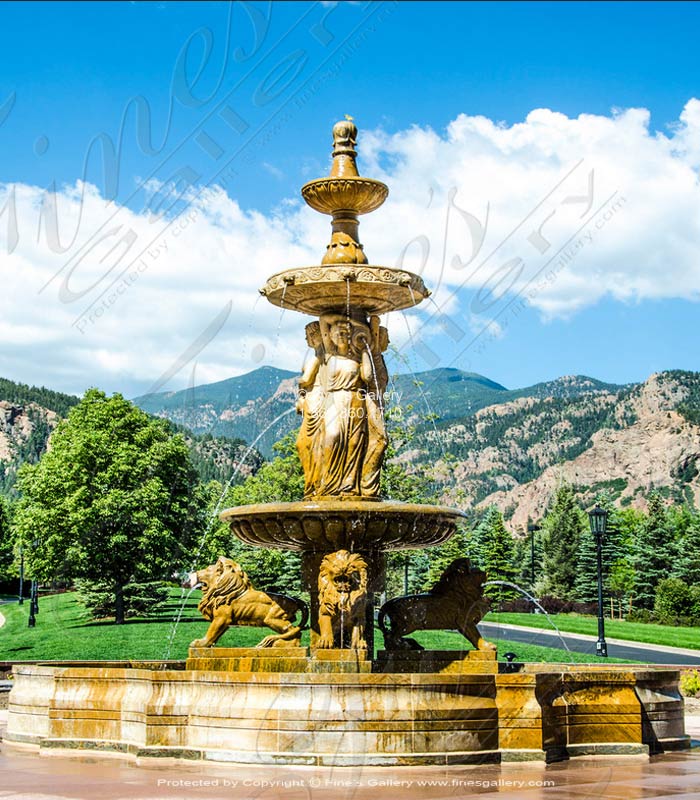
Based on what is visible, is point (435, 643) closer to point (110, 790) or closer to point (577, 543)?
point (110, 790)

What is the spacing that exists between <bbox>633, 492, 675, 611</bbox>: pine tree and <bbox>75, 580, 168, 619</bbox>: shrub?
34.6 m

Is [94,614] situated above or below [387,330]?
below

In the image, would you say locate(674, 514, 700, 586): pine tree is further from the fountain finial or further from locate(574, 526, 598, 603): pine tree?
the fountain finial

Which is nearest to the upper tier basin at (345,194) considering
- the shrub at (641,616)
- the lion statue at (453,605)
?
the lion statue at (453,605)

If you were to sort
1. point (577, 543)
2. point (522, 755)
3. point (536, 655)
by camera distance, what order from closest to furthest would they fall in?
point (522, 755), point (536, 655), point (577, 543)

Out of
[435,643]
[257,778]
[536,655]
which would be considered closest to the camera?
[257,778]

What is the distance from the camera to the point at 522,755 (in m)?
11.3

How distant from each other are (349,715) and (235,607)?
3136 mm

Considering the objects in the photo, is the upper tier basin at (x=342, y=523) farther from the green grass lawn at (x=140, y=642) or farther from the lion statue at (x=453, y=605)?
the green grass lawn at (x=140, y=642)

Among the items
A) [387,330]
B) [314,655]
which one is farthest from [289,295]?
[314,655]

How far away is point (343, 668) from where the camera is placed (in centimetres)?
1198

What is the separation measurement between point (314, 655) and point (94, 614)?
34.6m

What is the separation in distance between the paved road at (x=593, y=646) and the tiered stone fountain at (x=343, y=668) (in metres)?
17.6

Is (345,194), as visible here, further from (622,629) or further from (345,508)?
(622,629)
